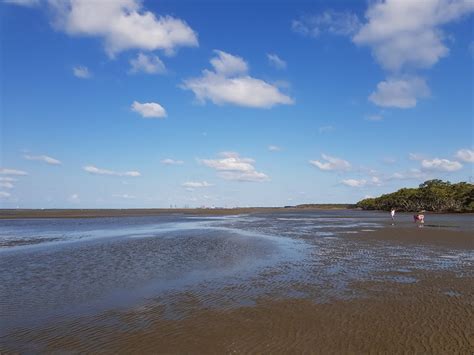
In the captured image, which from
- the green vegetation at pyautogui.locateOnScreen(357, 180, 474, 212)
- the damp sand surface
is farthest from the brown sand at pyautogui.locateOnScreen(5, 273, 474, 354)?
the green vegetation at pyautogui.locateOnScreen(357, 180, 474, 212)

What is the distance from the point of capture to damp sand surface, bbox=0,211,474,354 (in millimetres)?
7422

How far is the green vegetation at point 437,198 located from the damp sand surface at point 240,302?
6120 cm

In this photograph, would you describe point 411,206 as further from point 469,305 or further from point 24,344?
point 24,344

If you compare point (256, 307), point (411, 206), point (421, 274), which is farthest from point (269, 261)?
point (411, 206)

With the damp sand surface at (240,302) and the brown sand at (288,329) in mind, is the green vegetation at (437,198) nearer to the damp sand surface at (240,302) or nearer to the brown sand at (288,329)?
the damp sand surface at (240,302)

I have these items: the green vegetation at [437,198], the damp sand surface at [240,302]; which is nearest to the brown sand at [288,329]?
the damp sand surface at [240,302]

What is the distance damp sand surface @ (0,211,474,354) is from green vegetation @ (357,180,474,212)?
201ft

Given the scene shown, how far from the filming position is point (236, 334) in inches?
307

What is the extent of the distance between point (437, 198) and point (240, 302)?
3085 inches

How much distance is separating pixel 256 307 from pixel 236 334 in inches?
78.4

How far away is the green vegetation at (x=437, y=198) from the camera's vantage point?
7175cm

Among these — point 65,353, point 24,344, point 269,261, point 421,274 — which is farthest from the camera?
point 269,261

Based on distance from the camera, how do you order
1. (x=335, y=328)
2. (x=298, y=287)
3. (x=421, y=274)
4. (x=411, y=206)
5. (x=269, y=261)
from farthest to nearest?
(x=411, y=206)
(x=269, y=261)
(x=421, y=274)
(x=298, y=287)
(x=335, y=328)

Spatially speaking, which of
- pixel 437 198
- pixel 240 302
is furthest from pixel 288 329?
pixel 437 198
